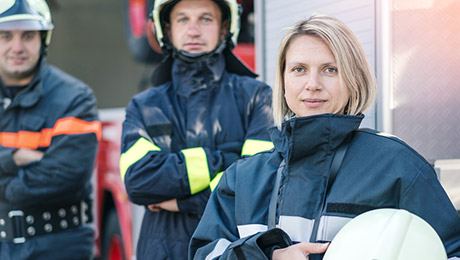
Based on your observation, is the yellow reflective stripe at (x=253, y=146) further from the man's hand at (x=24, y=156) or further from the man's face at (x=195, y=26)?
the man's hand at (x=24, y=156)

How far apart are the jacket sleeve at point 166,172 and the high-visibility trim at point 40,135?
831 millimetres

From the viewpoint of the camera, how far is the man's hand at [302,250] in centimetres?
177

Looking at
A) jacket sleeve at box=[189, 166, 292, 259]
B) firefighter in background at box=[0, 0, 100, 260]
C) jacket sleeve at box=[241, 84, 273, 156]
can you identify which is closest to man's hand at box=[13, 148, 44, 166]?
firefighter in background at box=[0, 0, 100, 260]

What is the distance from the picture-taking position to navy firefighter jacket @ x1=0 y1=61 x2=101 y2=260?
3.39m

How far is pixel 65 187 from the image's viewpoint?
346cm

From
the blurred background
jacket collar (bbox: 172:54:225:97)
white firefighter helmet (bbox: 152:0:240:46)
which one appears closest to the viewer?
jacket collar (bbox: 172:54:225:97)

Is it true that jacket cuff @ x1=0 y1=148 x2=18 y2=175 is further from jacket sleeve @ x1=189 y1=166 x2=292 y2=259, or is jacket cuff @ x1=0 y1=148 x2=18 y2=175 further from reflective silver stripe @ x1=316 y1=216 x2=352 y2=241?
reflective silver stripe @ x1=316 y1=216 x2=352 y2=241

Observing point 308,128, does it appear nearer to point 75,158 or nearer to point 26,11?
point 75,158

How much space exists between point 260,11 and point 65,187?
1508 millimetres

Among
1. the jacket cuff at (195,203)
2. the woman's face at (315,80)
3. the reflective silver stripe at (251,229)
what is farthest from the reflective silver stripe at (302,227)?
the jacket cuff at (195,203)

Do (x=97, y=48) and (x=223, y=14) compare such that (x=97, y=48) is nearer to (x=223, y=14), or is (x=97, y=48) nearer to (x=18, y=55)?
(x=18, y=55)

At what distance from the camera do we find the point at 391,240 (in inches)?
64.1

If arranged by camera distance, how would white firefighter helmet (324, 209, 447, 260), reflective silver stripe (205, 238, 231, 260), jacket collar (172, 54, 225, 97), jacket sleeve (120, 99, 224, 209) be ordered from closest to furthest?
white firefighter helmet (324, 209, 447, 260), reflective silver stripe (205, 238, 231, 260), jacket sleeve (120, 99, 224, 209), jacket collar (172, 54, 225, 97)

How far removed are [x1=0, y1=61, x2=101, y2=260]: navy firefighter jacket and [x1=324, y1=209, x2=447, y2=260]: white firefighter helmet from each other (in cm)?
210
